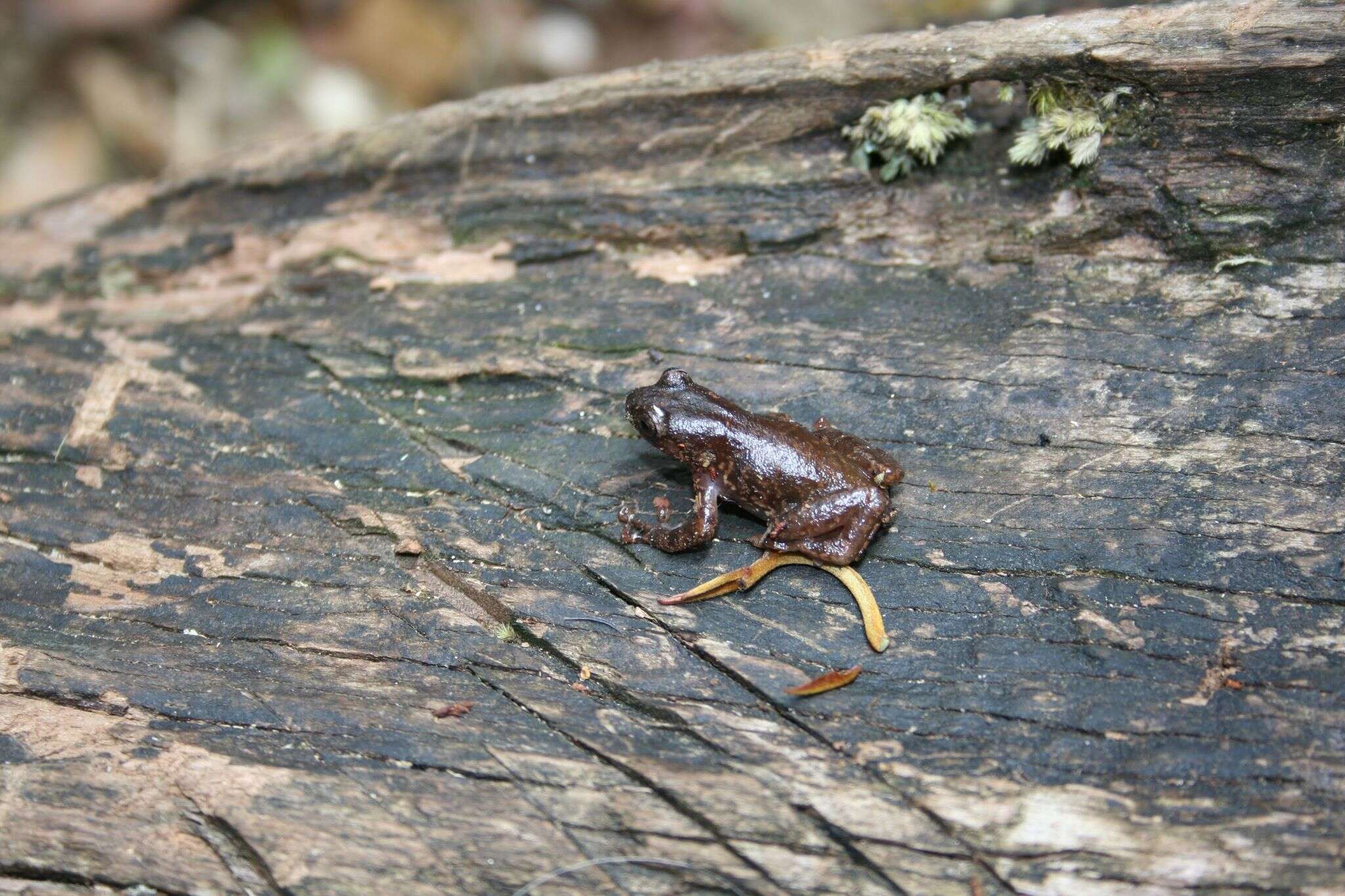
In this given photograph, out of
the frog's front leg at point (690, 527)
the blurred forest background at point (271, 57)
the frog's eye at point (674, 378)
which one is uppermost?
the blurred forest background at point (271, 57)

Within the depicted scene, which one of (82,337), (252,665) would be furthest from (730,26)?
(252,665)

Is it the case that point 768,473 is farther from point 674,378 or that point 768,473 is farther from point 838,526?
point 674,378

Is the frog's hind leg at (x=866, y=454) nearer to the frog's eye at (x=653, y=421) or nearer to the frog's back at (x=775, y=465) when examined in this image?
the frog's back at (x=775, y=465)

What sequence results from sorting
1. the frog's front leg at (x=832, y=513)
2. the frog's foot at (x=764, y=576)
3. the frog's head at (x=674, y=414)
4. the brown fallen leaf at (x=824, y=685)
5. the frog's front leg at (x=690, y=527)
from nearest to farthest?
1. the brown fallen leaf at (x=824, y=685)
2. the frog's foot at (x=764, y=576)
3. the frog's front leg at (x=832, y=513)
4. the frog's front leg at (x=690, y=527)
5. the frog's head at (x=674, y=414)

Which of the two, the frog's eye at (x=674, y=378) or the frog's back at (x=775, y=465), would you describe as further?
the frog's eye at (x=674, y=378)

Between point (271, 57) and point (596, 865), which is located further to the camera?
point (271, 57)

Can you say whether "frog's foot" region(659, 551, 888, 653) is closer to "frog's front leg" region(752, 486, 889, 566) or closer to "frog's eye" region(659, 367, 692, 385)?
"frog's front leg" region(752, 486, 889, 566)

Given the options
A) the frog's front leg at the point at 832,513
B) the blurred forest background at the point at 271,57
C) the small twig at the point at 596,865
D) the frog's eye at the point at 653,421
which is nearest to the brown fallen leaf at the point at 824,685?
the frog's front leg at the point at 832,513

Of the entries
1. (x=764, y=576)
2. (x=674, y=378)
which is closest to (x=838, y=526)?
(x=764, y=576)
